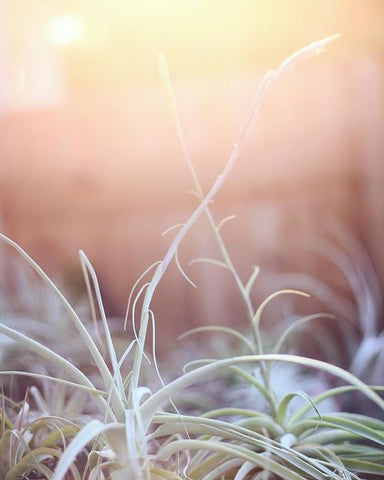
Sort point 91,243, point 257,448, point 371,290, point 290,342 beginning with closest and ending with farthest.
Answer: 1. point 257,448
2. point 290,342
3. point 371,290
4. point 91,243

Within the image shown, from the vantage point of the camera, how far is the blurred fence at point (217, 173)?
92 cm

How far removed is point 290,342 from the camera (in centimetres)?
69

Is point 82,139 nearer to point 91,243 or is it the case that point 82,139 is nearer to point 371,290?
point 91,243

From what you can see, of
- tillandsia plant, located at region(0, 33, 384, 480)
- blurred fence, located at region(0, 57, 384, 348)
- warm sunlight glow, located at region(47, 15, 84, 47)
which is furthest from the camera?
blurred fence, located at region(0, 57, 384, 348)

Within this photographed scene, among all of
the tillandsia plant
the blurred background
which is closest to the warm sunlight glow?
the blurred background

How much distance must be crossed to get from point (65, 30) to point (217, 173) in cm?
28

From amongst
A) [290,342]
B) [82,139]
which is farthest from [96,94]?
[290,342]

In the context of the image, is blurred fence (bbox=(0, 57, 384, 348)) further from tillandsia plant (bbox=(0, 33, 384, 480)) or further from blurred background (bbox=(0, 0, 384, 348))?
tillandsia plant (bbox=(0, 33, 384, 480))

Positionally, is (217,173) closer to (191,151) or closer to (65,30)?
(191,151)

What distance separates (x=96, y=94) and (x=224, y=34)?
21cm

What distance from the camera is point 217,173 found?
926mm

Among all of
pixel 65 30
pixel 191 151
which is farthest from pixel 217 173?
pixel 65 30

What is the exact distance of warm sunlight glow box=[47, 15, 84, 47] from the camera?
77cm

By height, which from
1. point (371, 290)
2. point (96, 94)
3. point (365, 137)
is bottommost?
point (371, 290)
